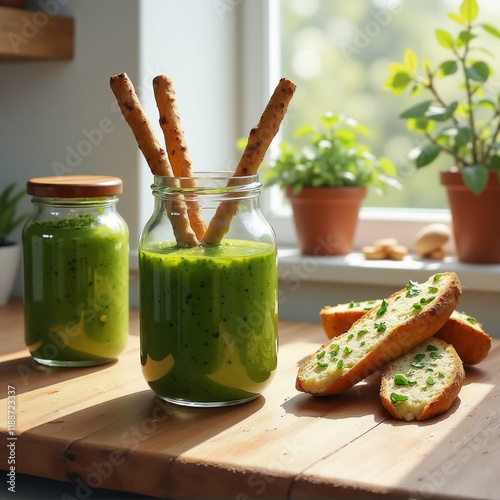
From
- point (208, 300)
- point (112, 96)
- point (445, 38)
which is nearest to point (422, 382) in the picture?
point (208, 300)

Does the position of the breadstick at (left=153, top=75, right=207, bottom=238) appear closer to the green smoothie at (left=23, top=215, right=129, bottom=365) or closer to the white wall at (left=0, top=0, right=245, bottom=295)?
the green smoothie at (left=23, top=215, right=129, bottom=365)

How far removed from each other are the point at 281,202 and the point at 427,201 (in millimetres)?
327

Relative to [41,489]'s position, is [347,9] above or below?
above

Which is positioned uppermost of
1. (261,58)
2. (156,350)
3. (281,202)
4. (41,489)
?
(261,58)

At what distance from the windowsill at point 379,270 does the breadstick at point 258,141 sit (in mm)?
617

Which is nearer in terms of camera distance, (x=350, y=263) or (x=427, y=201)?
(x=350, y=263)

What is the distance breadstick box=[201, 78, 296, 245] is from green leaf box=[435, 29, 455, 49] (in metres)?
0.63

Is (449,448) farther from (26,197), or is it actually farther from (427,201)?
(26,197)

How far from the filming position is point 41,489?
1010 mm

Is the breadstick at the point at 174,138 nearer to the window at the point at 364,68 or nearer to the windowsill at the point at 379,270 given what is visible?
the windowsill at the point at 379,270

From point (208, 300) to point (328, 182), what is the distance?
735 mm

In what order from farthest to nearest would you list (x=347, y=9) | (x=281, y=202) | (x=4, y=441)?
(x=281, y=202) → (x=347, y=9) → (x=4, y=441)

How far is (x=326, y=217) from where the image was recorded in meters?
1.71

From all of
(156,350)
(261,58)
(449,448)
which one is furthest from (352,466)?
(261,58)
